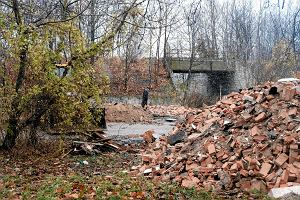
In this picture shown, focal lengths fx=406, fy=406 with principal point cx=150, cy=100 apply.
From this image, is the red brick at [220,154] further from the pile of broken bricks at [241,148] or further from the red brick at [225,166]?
the red brick at [225,166]

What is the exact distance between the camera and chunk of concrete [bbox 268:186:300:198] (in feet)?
18.6

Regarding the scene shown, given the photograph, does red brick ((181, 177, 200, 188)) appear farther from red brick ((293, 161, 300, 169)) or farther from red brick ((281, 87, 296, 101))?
red brick ((281, 87, 296, 101))

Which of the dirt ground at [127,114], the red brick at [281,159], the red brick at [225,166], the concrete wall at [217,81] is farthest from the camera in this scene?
the concrete wall at [217,81]

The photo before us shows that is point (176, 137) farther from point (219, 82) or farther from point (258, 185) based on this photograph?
point (219, 82)

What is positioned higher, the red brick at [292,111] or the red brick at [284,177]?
the red brick at [292,111]

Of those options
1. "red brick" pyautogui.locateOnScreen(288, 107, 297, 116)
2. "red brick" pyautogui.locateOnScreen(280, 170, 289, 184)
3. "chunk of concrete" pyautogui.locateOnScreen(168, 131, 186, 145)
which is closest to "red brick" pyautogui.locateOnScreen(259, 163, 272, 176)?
"red brick" pyautogui.locateOnScreen(280, 170, 289, 184)

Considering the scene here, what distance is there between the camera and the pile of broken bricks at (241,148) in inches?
264

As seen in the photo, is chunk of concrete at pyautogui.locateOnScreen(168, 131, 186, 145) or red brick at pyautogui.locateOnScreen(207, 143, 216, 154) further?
chunk of concrete at pyautogui.locateOnScreen(168, 131, 186, 145)

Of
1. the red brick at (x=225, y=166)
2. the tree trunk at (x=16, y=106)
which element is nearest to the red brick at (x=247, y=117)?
the red brick at (x=225, y=166)

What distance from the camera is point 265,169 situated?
6.77 m

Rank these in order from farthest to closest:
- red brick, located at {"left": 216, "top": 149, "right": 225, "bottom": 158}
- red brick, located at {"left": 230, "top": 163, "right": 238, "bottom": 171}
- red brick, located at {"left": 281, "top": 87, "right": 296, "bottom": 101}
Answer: red brick, located at {"left": 281, "top": 87, "right": 296, "bottom": 101} → red brick, located at {"left": 216, "top": 149, "right": 225, "bottom": 158} → red brick, located at {"left": 230, "top": 163, "right": 238, "bottom": 171}

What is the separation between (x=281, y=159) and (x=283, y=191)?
3.56ft

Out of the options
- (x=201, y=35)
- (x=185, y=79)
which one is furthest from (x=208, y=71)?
(x=201, y=35)

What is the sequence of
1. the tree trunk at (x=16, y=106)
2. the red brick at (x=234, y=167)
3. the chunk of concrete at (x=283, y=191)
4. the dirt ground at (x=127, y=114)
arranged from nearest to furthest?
1. the chunk of concrete at (x=283, y=191)
2. the red brick at (x=234, y=167)
3. the tree trunk at (x=16, y=106)
4. the dirt ground at (x=127, y=114)
